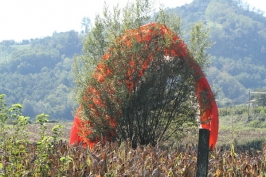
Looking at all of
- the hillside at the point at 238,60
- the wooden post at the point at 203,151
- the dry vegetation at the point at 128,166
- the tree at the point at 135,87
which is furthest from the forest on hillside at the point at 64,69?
the wooden post at the point at 203,151

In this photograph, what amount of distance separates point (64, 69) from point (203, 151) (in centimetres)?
15882

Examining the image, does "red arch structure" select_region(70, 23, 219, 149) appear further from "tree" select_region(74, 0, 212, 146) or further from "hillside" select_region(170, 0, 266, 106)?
"hillside" select_region(170, 0, 266, 106)

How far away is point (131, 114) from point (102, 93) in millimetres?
857

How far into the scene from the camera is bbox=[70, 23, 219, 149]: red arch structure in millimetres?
12352

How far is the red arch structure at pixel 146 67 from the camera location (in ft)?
40.5

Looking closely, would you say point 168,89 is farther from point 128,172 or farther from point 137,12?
point 128,172

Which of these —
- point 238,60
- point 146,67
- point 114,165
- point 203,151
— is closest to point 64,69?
point 238,60

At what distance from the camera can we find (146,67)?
12383 mm

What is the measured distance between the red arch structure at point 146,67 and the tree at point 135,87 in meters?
0.02

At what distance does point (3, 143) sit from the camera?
5.45 meters

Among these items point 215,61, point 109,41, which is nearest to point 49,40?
point 215,61

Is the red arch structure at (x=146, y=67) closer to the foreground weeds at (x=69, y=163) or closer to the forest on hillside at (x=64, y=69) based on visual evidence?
the foreground weeds at (x=69, y=163)

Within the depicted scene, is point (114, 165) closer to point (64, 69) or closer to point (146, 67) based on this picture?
point (146, 67)

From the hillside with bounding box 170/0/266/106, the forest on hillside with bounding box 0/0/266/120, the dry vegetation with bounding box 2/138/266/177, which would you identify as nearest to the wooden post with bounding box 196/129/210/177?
the dry vegetation with bounding box 2/138/266/177
